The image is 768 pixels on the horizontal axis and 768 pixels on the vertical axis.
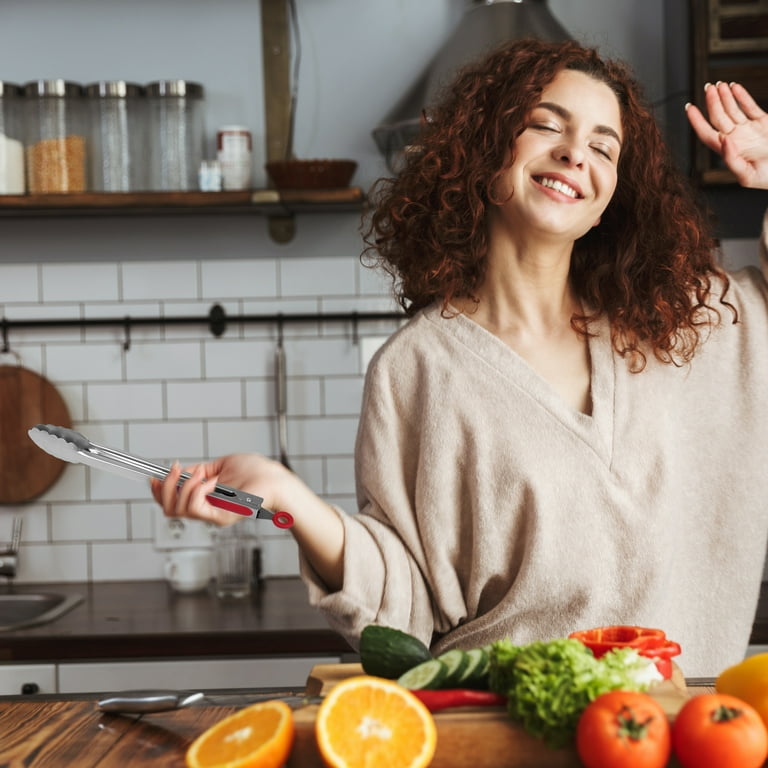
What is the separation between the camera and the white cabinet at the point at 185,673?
7.36 ft

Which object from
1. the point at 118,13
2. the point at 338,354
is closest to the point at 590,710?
the point at 338,354

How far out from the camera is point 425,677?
102 cm

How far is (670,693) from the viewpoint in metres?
1.00

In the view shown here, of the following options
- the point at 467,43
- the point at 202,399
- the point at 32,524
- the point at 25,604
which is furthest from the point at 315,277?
the point at 25,604

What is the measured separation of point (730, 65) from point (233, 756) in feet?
7.20

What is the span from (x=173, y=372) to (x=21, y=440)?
16.9 inches

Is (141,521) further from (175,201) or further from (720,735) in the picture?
(720,735)

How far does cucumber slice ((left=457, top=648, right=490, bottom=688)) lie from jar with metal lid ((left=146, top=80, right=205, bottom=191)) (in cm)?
183

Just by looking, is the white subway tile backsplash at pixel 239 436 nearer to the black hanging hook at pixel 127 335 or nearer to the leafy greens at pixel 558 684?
the black hanging hook at pixel 127 335

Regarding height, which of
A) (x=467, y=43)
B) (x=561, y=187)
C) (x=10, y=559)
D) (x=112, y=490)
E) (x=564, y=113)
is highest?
(x=467, y=43)

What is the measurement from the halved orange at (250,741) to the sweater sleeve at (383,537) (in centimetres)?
38

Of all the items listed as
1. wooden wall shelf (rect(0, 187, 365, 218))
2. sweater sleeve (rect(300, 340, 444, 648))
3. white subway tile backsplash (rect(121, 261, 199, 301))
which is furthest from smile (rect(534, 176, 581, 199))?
white subway tile backsplash (rect(121, 261, 199, 301))

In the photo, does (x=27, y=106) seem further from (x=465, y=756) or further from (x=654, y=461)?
(x=465, y=756)

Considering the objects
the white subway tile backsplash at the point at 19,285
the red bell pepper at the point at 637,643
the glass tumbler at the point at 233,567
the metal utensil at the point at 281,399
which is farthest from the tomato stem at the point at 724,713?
the white subway tile backsplash at the point at 19,285
